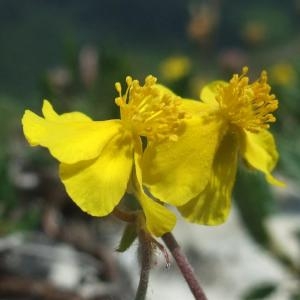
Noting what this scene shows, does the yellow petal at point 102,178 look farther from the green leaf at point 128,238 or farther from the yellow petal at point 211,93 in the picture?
the yellow petal at point 211,93

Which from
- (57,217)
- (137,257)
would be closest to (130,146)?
(137,257)

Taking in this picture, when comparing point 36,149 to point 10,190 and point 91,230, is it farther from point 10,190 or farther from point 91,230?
point 10,190

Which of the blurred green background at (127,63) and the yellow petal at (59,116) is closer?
the yellow petal at (59,116)

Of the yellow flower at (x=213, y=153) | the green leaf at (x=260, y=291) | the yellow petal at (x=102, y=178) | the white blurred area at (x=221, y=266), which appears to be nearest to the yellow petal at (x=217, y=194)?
the yellow flower at (x=213, y=153)

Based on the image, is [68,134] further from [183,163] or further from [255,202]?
[255,202]

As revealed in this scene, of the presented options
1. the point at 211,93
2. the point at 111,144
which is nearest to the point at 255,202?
the point at 211,93
